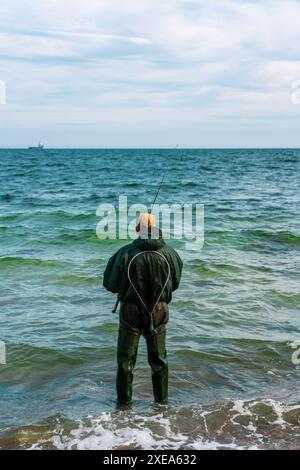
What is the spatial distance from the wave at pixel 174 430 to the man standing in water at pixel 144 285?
0.59 m

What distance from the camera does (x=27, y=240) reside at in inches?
695

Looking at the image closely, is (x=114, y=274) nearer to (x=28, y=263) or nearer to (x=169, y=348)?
(x=169, y=348)

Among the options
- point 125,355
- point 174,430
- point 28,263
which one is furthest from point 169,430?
point 28,263

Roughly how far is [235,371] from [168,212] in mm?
17500

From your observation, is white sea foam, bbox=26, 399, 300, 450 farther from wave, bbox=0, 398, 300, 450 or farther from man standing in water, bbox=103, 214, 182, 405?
man standing in water, bbox=103, 214, 182, 405

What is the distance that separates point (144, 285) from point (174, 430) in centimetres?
162

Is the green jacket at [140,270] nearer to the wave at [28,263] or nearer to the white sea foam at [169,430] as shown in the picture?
the white sea foam at [169,430]

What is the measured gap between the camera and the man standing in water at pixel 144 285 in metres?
6.17

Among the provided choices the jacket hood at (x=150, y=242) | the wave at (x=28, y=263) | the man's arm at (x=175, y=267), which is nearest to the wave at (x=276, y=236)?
the wave at (x=28, y=263)

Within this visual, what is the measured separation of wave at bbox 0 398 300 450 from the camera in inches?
226

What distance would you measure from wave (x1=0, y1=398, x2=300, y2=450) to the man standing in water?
23.2 inches

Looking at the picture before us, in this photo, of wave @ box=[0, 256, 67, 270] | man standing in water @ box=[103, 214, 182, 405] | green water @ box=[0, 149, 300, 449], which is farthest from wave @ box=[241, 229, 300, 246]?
man standing in water @ box=[103, 214, 182, 405]

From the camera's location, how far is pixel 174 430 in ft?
19.8

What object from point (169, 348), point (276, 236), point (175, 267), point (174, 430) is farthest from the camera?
point (276, 236)
